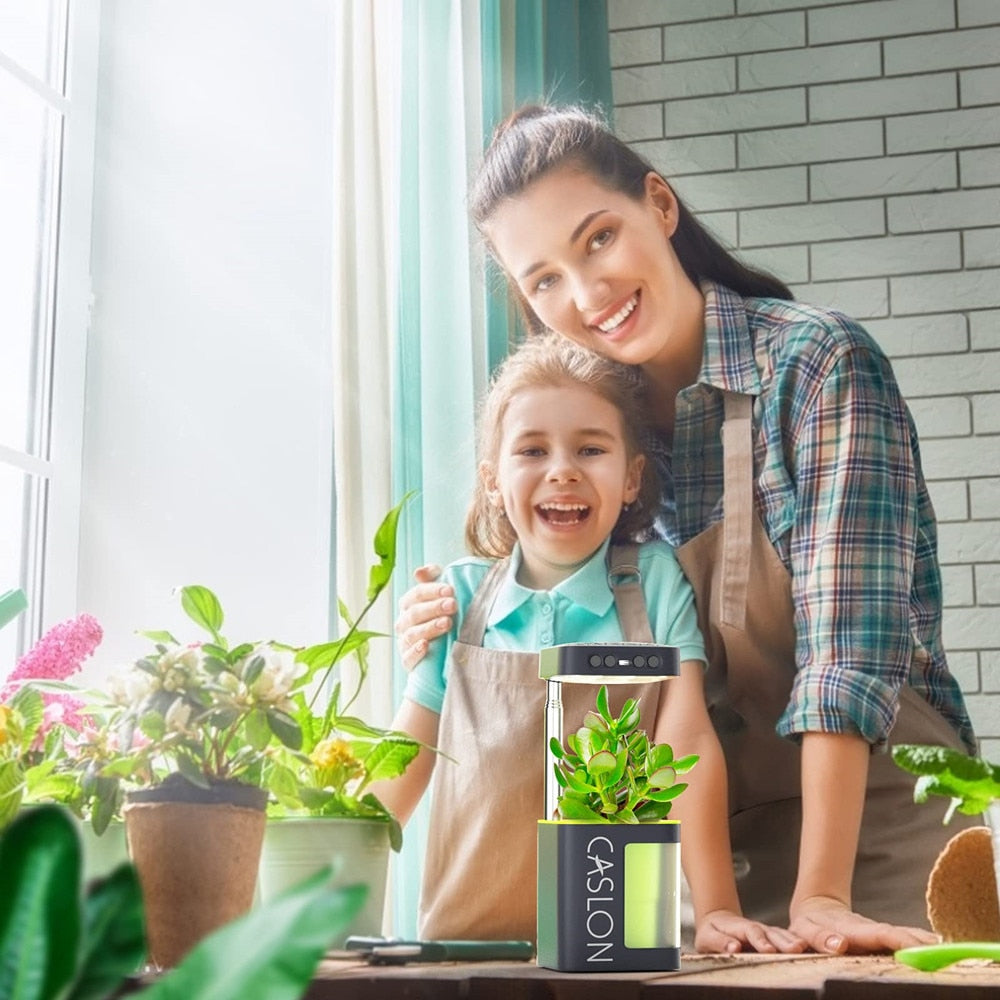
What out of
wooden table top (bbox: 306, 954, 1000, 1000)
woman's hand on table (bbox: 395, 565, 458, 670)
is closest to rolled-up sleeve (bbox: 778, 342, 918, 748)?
woman's hand on table (bbox: 395, 565, 458, 670)

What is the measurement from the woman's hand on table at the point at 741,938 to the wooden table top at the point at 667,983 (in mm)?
232

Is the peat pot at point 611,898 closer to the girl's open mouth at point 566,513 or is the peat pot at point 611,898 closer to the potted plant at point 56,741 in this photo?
the potted plant at point 56,741

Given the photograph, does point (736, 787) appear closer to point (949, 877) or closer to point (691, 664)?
point (691, 664)

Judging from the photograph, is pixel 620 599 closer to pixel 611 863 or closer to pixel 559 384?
pixel 559 384

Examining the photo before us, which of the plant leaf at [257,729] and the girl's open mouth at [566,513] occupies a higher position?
the girl's open mouth at [566,513]

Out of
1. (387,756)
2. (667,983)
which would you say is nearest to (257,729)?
(387,756)

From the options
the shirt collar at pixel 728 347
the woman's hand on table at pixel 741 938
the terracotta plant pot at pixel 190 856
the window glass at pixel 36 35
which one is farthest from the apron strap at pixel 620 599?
the window glass at pixel 36 35

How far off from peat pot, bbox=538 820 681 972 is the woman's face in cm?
94

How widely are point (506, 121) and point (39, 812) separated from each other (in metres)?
1.72

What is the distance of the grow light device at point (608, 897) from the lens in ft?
2.46

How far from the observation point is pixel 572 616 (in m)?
1.40

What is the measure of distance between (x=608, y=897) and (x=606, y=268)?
1032mm

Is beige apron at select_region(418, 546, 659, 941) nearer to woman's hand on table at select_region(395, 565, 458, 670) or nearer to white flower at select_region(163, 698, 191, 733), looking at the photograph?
woman's hand on table at select_region(395, 565, 458, 670)

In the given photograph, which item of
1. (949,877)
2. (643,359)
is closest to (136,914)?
(949,877)
